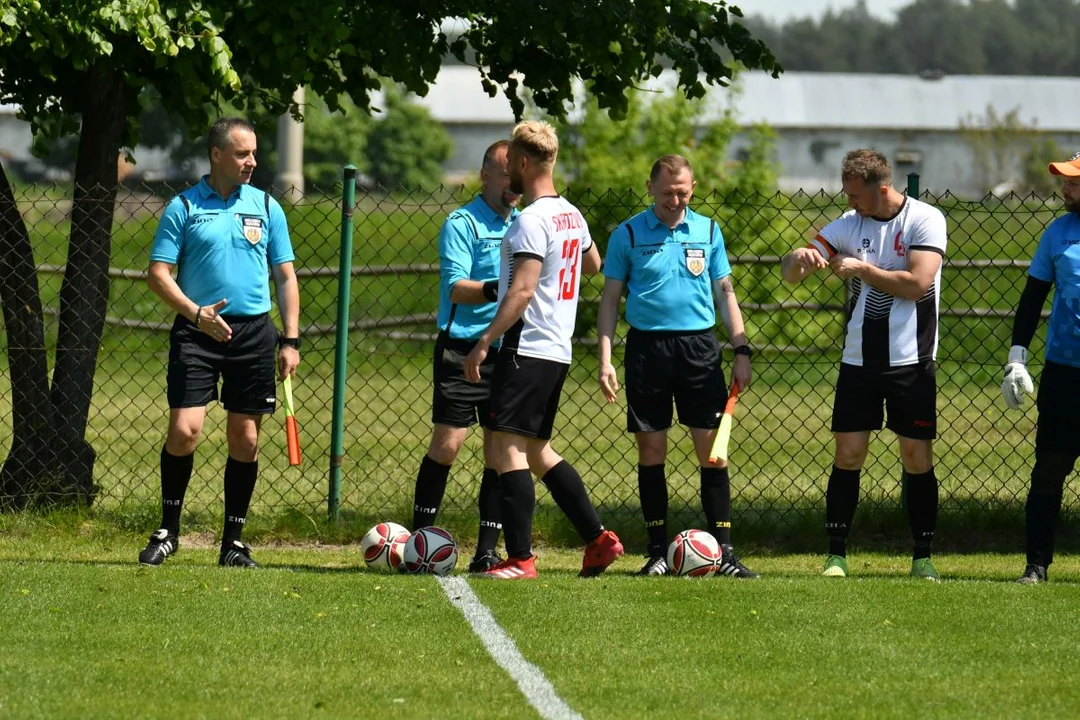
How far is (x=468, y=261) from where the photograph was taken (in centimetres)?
691

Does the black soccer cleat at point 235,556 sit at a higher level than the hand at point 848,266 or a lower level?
lower

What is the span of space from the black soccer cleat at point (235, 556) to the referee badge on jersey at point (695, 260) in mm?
2537

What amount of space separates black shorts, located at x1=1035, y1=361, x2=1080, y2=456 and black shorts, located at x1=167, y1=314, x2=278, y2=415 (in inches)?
142

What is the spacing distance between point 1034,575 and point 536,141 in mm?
3067

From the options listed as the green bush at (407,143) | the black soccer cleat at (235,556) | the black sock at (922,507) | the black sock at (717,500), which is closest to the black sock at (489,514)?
the black sock at (717,500)

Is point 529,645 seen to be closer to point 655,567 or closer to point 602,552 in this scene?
point 602,552

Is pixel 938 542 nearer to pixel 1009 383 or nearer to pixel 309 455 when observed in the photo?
pixel 1009 383

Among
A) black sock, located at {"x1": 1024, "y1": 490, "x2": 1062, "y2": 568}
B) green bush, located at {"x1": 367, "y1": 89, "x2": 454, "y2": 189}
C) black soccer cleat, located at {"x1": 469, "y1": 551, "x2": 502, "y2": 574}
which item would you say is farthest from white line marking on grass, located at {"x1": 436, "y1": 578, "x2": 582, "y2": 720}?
green bush, located at {"x1": 367, "y1": 89, "x2": 454, "y2": 189}

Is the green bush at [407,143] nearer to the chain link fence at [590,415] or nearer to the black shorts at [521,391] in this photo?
the chain link fence at [590,415]

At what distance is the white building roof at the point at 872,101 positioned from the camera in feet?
202

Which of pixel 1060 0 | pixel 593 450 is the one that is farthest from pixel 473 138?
pixel 1060 0

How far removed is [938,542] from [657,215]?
9.22 feet

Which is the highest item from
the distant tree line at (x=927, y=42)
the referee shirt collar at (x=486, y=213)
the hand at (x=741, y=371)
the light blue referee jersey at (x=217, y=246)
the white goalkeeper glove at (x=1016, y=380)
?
the distant tree line at (x=927, y=42)

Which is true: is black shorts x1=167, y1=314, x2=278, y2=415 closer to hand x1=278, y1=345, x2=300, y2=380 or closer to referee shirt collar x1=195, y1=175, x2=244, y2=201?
hand x1=278, y1=345, x2=300, y2=380
